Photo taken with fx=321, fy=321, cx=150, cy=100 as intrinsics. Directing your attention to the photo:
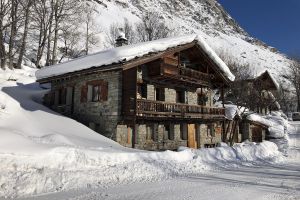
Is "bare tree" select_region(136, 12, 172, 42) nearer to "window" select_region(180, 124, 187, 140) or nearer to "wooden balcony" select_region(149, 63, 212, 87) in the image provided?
"wooden balcony" select_region(149, 63, 212, 87)

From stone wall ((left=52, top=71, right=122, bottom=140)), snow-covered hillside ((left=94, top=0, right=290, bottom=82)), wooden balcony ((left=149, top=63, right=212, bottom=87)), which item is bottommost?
stone wall ((left=52, top=71, right=122, bottom=140))

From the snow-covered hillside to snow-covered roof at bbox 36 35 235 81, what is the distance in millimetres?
41922

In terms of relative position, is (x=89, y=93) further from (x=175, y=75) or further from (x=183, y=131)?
(x=183, y=131)

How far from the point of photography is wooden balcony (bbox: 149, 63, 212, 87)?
70.6ft

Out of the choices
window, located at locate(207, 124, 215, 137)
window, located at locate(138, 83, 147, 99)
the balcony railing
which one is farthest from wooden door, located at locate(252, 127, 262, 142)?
window, located at locate(138, 83, 147, 99)

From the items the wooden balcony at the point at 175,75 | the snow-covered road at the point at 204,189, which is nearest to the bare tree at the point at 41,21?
the wooden balcony at the point at 175,75

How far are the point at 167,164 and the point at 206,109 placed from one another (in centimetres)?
1375

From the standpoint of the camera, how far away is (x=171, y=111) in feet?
71.9

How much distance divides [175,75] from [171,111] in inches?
101

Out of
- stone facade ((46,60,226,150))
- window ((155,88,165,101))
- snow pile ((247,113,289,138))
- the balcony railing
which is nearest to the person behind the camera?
stone facade ((46,60,226,150))

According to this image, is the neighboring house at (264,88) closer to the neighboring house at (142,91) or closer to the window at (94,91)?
the neighboring house at (142,91)

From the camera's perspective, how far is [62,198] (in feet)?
25.9

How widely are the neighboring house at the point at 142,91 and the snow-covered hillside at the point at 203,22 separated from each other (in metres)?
39.7

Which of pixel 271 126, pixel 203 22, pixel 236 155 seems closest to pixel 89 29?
pixel 271 126
